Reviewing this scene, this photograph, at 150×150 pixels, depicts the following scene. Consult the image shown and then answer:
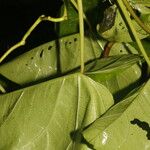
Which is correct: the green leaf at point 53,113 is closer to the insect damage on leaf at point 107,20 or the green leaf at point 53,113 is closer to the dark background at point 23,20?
the insect damage on leaf at point 107,20

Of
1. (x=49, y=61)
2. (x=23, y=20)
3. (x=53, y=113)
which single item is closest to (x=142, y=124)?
(x=53, y=113)

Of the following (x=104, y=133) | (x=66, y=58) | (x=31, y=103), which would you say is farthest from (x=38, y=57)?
(x=104, y=133)

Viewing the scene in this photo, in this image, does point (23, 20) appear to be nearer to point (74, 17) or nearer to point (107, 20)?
point (74, 17)

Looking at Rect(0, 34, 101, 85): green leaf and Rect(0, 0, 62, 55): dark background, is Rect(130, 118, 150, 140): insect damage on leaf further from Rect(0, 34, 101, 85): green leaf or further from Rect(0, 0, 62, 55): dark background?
Rect(0, 0, 62, 55): dark background

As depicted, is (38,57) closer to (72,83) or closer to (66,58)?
(66,58)

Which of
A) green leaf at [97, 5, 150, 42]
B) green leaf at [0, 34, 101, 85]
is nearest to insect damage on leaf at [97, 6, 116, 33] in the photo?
green leaf at [97, 5, 150, 42]
